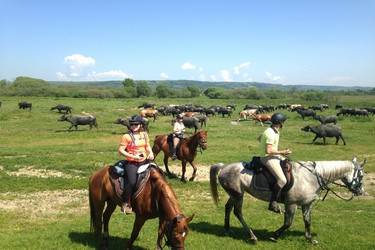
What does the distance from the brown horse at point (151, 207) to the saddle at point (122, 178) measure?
0.09m

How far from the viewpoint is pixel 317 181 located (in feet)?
27.9

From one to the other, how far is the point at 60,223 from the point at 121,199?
3737 mm

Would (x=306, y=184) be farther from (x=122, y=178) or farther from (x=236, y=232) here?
(x=122, y=178)

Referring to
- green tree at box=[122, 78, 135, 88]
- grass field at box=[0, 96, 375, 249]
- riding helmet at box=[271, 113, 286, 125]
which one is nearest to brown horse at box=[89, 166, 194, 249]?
grass field at box=[0, 96, 375, 249]

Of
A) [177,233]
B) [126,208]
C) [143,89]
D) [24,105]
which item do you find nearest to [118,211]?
[126,208]

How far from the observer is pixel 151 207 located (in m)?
7.04

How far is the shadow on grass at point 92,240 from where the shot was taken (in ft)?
26.3

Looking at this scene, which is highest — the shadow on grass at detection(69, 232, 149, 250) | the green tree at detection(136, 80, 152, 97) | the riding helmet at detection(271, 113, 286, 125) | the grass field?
the green tree at detection(136, 80, 152, 97)

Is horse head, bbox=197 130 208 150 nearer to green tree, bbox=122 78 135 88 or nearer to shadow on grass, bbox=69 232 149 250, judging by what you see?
shadow on grass, bbox=69 232 149 250

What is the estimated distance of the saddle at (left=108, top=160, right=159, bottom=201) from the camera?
23.7ft

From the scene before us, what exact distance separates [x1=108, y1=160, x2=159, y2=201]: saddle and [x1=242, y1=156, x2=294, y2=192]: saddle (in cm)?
291

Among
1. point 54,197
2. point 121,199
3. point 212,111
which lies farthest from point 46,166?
point 212,111

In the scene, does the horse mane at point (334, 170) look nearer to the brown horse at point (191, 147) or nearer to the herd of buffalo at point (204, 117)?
the brown horse at point (191, 147)

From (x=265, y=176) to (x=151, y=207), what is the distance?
131 inches
